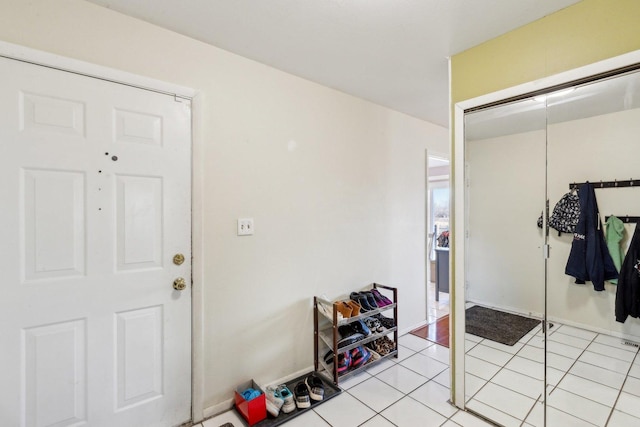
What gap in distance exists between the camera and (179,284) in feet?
5.52

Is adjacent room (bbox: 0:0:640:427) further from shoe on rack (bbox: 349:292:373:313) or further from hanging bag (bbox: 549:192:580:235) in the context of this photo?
shoe on rack (bbox: 349:292:373:313)

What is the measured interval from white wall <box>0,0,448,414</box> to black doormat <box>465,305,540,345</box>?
100 centimetres

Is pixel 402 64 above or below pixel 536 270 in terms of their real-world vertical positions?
above

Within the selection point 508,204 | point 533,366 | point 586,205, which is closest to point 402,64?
point 508,204

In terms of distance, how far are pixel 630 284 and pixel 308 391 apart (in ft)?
6.66

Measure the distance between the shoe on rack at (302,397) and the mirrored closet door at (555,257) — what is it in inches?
42.0

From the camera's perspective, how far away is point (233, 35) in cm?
170

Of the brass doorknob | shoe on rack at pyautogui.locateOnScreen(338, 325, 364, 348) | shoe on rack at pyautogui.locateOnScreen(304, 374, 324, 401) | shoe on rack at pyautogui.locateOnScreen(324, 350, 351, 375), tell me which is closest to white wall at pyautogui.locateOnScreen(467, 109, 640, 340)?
shoe on rack at pyautogui.locateOnScreen(338, 325, 364, 348)

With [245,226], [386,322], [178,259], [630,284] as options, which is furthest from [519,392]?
[178,259]

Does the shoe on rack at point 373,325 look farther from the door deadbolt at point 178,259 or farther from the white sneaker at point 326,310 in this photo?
the door deadbolt at point 178,259

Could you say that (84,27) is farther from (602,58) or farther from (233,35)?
(602,58)

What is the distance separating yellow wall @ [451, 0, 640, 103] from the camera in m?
1.33

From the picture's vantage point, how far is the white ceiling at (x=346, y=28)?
4.77 feet

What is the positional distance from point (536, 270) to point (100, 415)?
267 cm
